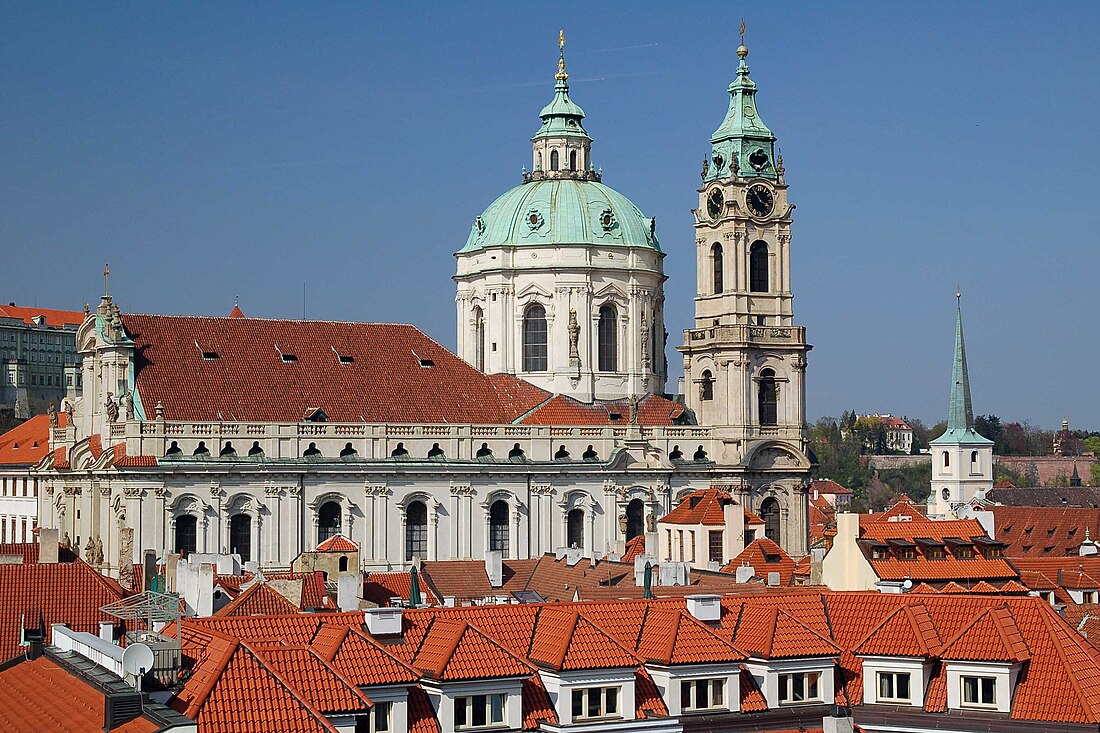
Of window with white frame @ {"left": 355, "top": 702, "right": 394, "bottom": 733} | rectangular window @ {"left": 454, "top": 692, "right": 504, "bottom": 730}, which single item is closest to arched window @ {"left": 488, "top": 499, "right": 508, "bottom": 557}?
rectangular window @ {"left": 454, "top": 692, "right": 504, "bottom": 730}

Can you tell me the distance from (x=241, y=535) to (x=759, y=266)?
3294 cm

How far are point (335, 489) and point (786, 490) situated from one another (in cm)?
→ 2560

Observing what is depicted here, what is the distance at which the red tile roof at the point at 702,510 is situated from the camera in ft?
308

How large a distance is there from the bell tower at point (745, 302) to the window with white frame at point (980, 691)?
69576 mm

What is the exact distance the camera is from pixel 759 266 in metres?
110

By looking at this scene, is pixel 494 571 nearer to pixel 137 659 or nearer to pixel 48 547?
A: pixel 48 547

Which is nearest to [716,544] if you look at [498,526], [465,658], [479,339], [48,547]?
[498,526]

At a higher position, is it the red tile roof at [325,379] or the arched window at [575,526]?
the red tile roof at [325,379]

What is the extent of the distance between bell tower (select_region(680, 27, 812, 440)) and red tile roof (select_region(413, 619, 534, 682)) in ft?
234

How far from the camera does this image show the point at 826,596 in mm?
42500

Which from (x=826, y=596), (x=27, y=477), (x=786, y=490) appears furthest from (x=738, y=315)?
(x=826, y=596)

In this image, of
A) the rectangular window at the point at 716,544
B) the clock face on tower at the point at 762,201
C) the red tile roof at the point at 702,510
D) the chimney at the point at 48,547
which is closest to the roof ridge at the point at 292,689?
the chimney at the point at 48,547

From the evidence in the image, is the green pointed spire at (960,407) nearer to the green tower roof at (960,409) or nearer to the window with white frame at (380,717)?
the green tower roof at (960,409)

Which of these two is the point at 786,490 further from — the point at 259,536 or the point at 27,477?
the point at 27,477
